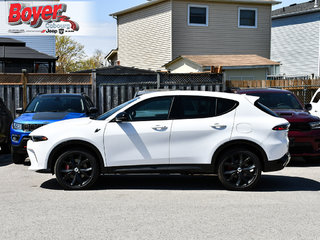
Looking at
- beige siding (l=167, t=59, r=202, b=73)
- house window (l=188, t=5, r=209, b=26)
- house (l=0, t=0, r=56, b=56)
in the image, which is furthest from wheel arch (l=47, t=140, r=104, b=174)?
house (l=0, t=0, r=56, b=56)

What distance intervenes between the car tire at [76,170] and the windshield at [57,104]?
4047 millimetres

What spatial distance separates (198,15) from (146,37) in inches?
161

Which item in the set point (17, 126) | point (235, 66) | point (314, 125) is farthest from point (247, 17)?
point (17, 126)

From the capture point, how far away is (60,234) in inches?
208

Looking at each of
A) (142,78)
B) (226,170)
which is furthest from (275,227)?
(142,78)

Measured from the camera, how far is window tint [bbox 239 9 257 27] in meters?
30.6

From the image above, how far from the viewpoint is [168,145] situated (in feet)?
25.1

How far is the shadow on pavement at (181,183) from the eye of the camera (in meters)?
8.08

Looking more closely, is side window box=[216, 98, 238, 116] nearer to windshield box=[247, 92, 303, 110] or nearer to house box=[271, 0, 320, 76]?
windshield box=[247, 92, 303, 110]

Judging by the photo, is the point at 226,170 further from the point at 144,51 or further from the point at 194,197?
the point at 144,51

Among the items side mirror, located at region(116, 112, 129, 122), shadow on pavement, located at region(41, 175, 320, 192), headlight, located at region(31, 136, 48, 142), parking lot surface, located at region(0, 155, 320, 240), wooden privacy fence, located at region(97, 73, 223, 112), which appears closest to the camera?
parking lot surface, located at region(0, 155, 320, 240)

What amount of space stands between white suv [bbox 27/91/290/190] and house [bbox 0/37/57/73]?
18.9 metres

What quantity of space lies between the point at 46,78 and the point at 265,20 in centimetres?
1971

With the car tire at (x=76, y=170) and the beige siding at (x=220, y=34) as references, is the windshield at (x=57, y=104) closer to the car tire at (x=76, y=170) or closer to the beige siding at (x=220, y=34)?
the car tire at (x=76, y=170)
